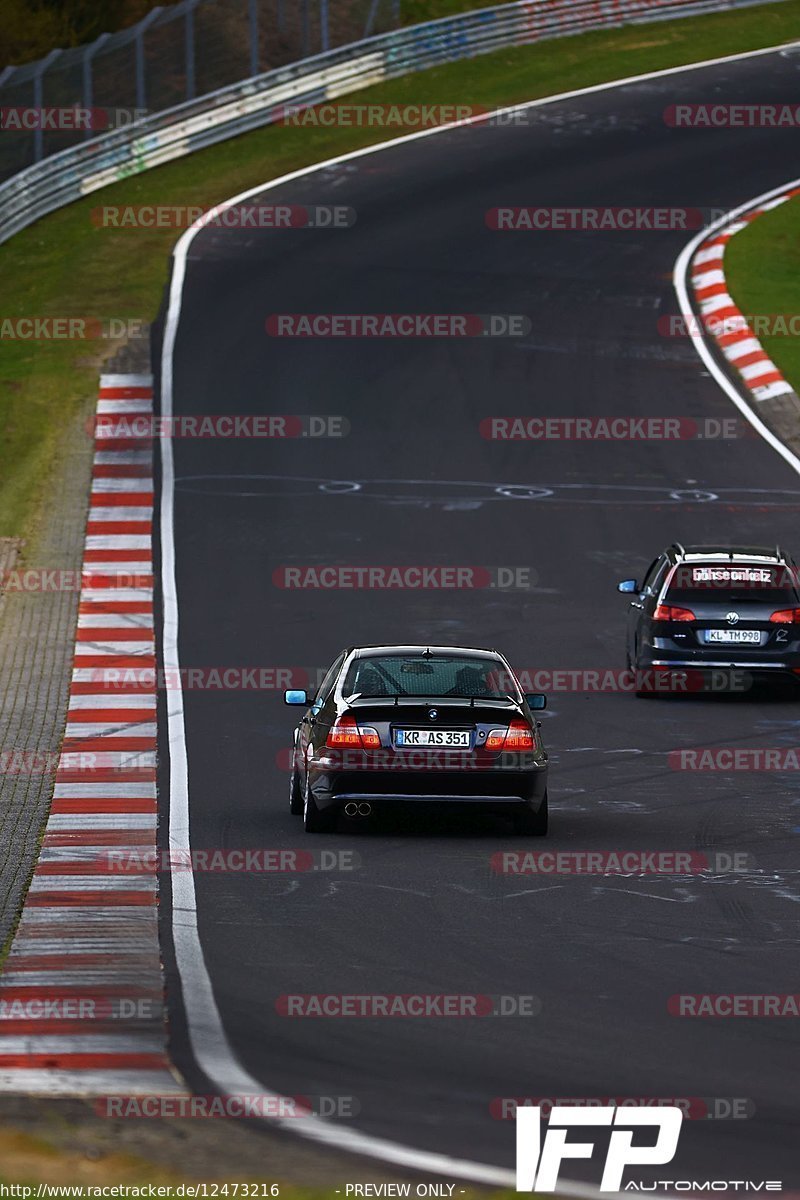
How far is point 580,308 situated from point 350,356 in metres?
4.38

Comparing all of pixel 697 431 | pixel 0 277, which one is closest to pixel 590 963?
pixel 697 431

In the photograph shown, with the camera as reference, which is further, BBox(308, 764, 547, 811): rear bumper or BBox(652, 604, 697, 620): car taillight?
BBox(652, 604, 697, 620): car taillight

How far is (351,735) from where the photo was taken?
13.6 meters

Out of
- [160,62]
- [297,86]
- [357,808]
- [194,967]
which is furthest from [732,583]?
[297,86]

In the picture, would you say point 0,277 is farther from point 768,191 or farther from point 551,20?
point 551,20

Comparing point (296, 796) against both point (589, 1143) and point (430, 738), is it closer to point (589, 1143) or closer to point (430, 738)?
point (430, 738)

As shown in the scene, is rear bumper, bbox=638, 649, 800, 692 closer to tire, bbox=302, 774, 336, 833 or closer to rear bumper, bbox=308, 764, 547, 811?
rear bumper, bbox=308, 764, 547, 811

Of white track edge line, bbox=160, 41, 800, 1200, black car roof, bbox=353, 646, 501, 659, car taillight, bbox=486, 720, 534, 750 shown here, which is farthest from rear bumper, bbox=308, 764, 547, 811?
black car roof, bbox=353, 646, 501, 659

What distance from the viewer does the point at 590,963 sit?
10.2m

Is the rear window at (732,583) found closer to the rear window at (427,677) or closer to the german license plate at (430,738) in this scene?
the rear window at (427,677)

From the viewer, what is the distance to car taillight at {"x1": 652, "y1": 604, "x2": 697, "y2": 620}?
19.5 meters

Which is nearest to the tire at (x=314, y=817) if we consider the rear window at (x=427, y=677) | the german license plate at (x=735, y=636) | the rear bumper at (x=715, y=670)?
the rear window at (x=427, y=677)

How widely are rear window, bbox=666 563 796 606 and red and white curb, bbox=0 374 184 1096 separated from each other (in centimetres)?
504

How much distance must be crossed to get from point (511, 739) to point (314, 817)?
1.39 meters
